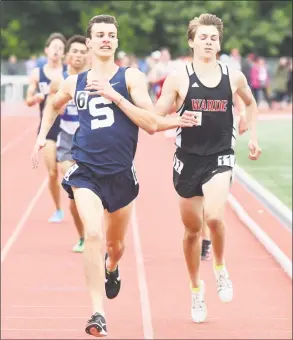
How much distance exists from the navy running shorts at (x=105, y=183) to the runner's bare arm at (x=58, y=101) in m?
0.36

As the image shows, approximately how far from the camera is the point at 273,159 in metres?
37.3

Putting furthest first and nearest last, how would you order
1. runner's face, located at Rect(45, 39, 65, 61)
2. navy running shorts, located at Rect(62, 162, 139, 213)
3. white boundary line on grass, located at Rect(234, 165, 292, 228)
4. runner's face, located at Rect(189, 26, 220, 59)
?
white boundary line on grass, located at Rect(234, 165, 292, 228), runner's face, located at Rect(45, 39, 65, 61), navy running shorts, located at Rect(62, 162, 139, 213), runner's face, located at Rect(189, 26, 220, 59)

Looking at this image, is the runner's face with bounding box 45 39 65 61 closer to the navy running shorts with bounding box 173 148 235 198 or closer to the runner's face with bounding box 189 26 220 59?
the navy running shorts with bounding box 173 148 235 198

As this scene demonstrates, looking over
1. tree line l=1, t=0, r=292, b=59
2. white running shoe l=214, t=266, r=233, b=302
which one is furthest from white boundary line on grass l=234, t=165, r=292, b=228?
tree line l=1, t=0, r=292, b=59

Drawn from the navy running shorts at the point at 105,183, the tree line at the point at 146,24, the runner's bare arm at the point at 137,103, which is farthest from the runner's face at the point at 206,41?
the tree line at the point at 146,24

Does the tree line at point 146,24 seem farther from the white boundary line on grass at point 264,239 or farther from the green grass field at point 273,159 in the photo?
the white boundary line on grass at point 264,239

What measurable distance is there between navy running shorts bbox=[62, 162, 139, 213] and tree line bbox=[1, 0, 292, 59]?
56.2 m

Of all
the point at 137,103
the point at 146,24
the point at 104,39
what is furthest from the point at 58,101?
the point at 146,24

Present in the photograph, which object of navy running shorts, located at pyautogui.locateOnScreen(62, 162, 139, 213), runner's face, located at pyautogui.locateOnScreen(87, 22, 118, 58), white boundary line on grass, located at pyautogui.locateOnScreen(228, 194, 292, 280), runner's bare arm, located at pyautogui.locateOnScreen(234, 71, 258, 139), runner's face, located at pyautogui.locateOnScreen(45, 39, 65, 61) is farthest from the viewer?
white boundary line on grass, located at pyautogui.locateOnScreen(228, 194, 292, 280)

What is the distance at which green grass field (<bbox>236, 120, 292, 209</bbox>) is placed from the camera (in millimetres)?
31750

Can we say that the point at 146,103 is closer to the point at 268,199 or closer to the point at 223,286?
the point at 223,286

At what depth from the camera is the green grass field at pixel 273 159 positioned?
31.8m

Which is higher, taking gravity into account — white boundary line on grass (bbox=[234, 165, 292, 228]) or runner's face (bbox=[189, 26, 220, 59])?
runner's face (bbox=[189, 26, 220, 59])

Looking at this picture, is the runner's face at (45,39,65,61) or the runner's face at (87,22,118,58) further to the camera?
the runner's face at (45,39,65,61)
